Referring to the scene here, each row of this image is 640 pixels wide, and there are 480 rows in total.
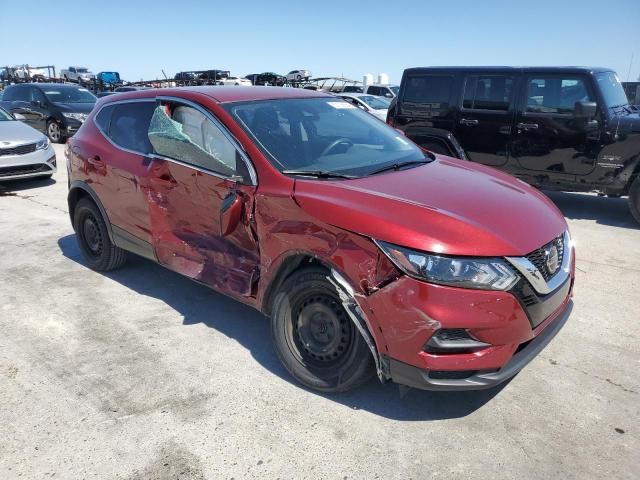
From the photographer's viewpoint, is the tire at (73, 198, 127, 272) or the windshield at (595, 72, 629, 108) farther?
the windshield at (595, 72, 629, 108)

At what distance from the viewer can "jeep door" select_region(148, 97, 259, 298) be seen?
3.23 meters

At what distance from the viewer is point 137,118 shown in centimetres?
421

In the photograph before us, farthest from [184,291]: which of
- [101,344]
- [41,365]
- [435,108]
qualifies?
[435,108]

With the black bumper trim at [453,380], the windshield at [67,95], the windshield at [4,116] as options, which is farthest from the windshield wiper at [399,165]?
the windshield at [67,95]

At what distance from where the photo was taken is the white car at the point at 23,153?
8367 mm

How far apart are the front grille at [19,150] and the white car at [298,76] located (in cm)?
1459

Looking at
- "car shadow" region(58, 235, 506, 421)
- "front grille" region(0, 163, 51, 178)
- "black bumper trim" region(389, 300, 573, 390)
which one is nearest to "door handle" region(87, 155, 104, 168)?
"car shadow" region(58, 235, 506, 421)

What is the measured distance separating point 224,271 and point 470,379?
1.75m

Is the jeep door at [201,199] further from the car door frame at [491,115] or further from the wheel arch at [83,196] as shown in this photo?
the car door frame at [491,115]

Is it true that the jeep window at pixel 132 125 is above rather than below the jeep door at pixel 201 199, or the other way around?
above

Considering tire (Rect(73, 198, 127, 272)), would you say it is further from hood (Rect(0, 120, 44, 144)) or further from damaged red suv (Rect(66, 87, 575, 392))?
hood (Rect(0, 120, 44, 144))

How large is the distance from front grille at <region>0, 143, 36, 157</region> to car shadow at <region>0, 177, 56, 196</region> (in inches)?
26.5

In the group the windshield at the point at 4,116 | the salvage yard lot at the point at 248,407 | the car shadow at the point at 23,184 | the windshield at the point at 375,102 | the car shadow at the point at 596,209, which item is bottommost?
the salvage yard lot at the point at 248,407

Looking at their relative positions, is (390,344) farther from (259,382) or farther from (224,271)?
(224,271)
